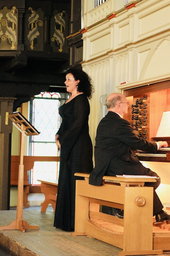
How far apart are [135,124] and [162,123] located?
49 cm

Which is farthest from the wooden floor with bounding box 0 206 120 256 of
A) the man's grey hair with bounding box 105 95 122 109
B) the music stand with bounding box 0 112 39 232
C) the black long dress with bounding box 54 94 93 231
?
the man's grey hair with bounding box 105 95 122 109

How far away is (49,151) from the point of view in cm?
1631

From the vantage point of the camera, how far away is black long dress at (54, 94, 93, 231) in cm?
653

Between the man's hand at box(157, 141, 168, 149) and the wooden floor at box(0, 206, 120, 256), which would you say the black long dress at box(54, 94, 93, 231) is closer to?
the wooden floor at box(0, 206, 120, 256)

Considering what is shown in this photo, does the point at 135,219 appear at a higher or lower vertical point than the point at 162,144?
lower

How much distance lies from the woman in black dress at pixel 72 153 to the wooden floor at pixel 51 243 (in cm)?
26

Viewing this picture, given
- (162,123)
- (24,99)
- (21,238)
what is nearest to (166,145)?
(162,123)

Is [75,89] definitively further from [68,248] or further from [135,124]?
[68,248]

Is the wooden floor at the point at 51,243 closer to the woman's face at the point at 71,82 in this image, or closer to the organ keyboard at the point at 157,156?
the organ keyboard at the point at 157,156

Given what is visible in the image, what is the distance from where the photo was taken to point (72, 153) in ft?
21.6

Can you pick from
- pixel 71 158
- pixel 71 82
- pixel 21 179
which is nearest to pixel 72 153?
pixel 71 158

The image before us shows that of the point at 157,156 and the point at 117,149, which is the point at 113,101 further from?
the point at 157,156

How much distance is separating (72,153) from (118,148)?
1.17 m

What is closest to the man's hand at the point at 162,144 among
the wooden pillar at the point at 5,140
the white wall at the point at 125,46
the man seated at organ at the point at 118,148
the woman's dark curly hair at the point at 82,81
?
the man seated at organ at the point at 118,148
